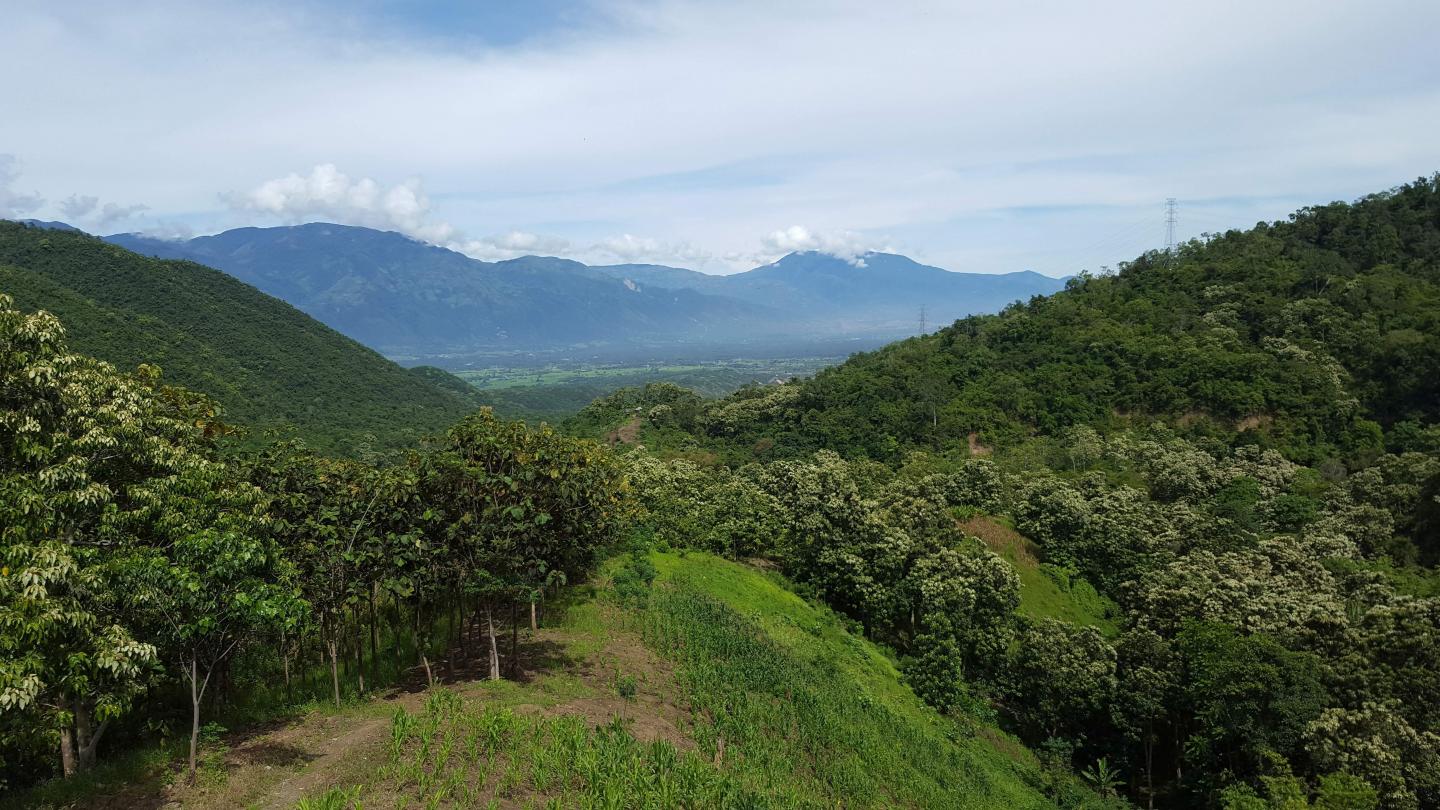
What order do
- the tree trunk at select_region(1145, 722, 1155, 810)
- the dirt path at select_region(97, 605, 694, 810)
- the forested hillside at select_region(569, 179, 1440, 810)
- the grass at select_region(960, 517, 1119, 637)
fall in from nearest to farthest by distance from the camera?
the dirt path at select_region(97, 605, 694, 810)
the forested hillside at select_region(569, 179, 1440, 810)
the tree trunk at select_region(1145, 722, 1155, 810)
the grass at select_region(960, 517, 1119, 637)

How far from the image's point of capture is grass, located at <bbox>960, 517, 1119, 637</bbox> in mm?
32438

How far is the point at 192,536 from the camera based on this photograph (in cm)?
997

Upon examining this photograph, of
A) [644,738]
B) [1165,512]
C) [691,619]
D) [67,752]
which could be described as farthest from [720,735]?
[1165,512]

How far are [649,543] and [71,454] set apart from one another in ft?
71.2

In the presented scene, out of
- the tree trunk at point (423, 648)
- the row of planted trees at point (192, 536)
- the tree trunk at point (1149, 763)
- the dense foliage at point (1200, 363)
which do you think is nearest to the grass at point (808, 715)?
the tree trunk at point (1149, 763)

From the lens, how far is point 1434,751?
17734 mm

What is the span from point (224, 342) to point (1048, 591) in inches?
4700

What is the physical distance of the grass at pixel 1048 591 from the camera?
3244 cm

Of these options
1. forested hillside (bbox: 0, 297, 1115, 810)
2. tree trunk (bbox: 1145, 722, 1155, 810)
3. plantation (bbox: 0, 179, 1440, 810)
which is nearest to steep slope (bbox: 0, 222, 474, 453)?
plantation (bbox: 0, 179, 1440, 810)

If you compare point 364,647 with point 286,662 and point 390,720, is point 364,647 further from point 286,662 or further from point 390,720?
point 390,720

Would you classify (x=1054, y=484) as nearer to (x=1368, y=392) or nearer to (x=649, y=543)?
(x=649, y=543)

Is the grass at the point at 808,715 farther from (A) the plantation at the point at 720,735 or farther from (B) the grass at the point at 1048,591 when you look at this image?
(B) the grass at the point at 1048,591

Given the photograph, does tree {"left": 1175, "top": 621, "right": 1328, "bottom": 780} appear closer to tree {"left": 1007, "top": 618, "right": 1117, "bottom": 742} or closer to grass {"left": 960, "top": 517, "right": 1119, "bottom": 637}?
tree {"left": 1007, "top": 618, "right": 1117, "bottom": 742}

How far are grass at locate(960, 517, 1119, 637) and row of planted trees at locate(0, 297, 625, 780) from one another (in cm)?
2425
